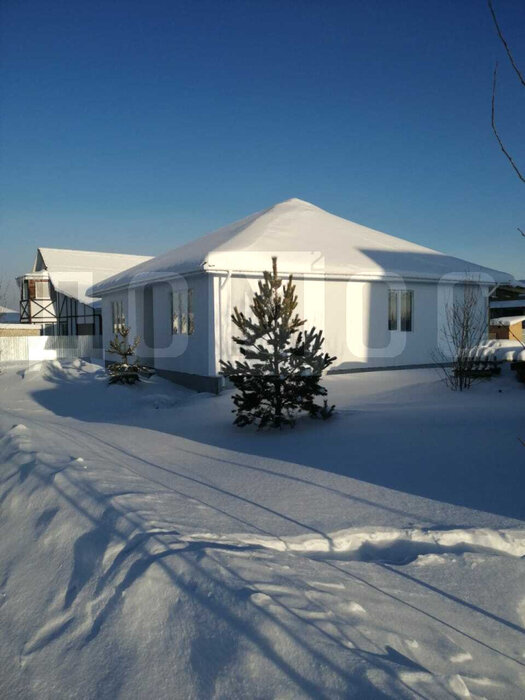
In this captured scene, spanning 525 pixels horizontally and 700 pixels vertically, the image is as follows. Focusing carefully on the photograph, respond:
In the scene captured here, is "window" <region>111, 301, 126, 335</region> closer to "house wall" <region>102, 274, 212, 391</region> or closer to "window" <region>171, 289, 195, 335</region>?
"house wall" <region>102, 274, 212, 391</region>

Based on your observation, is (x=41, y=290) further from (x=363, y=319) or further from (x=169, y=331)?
(x=363, y=319)

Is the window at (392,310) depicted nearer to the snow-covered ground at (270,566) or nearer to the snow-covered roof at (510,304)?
the snow-covered ground at (270,566)

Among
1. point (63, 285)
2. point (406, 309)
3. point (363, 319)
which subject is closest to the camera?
point (363, 319)

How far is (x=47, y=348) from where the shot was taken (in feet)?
82.6

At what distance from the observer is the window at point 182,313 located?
14539 mm

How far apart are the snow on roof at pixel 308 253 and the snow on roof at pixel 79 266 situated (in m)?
12.2

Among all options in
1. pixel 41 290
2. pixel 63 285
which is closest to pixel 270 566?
pixel 63 285

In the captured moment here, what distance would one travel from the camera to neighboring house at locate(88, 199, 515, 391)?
44.6 ft

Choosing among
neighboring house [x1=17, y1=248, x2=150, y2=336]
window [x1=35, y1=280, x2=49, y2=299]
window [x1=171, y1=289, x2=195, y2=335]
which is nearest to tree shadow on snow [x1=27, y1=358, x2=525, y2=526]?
window [x1=171, y1=289, x2=195, y2=335]

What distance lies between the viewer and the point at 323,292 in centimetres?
1480

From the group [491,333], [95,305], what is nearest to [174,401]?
[491,333]

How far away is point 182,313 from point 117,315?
6084 millimetres

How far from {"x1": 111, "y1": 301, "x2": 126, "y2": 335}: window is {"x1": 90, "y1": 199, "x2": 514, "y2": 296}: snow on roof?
74 centimetres

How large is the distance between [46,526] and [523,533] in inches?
155
